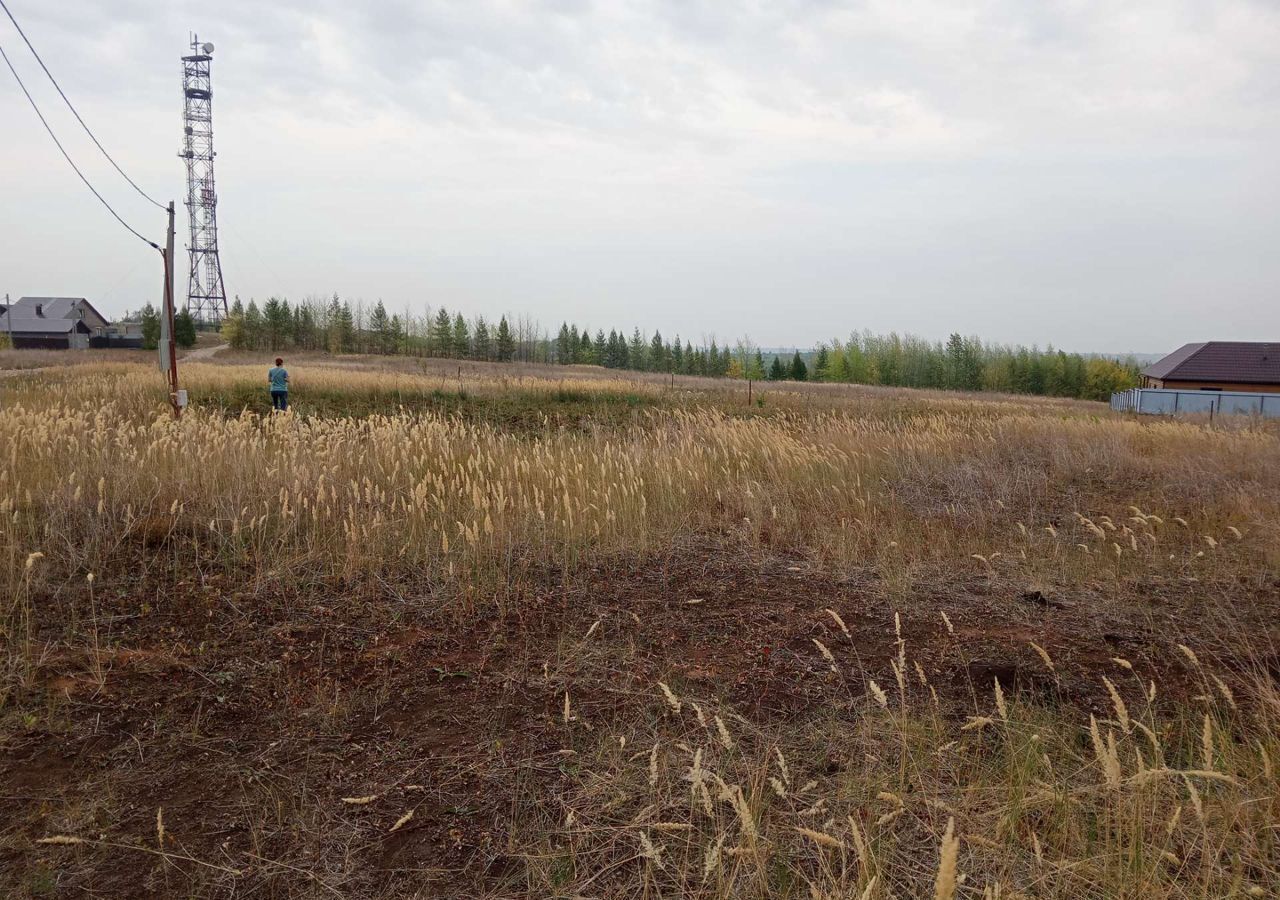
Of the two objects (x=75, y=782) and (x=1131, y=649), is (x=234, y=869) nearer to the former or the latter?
(x=75, y=782)

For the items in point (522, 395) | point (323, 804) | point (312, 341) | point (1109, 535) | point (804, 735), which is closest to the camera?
point (323, 804)

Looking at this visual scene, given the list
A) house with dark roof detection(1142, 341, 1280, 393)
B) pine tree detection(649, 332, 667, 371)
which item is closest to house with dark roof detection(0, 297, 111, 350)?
pine tree detection(649, 332, 667, 371)

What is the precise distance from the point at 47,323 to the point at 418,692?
77897 millimetres

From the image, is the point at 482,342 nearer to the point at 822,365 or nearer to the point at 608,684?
the point at 822,365

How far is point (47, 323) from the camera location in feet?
200

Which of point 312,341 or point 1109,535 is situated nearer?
point 1109,535

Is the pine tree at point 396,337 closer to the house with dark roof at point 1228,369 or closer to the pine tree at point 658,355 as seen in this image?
the pine tree at point 658,355

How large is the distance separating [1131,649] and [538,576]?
3560 mm

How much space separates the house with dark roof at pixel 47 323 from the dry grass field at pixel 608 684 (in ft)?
231

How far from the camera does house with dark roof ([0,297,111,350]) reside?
60.2m

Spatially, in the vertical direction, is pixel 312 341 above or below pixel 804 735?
above

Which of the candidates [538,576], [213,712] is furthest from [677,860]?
[538,576]

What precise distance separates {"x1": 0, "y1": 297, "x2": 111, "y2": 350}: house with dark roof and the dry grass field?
70.5m

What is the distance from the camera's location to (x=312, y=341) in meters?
60.2
